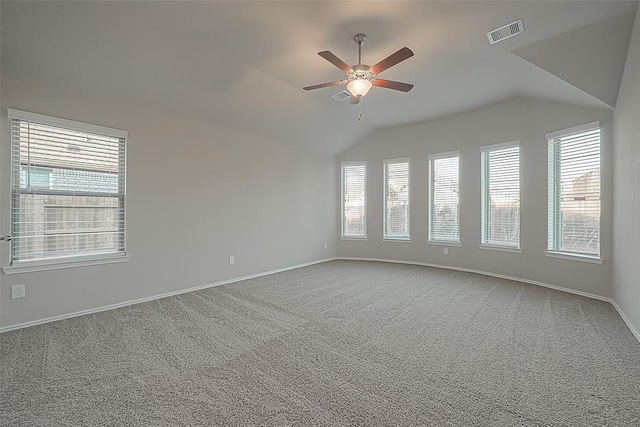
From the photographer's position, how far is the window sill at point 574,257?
13.5 feet

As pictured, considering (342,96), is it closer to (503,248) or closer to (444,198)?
(444,198)

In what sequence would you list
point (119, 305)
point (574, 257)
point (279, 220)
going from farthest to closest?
point (279, 220) < point (574, 257) < point (119, 305)

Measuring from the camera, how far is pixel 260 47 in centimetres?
340

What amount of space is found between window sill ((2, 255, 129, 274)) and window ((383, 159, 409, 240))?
510 cm

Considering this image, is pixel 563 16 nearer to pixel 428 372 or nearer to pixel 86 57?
pixel 428 372

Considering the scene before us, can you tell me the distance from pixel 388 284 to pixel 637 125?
3.45 m

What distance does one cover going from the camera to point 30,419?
181 centimetres

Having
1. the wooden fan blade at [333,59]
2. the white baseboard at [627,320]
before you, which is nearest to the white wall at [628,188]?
the white baseboard at [627,320]

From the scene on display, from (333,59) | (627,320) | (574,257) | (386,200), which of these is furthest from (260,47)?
(574,257)

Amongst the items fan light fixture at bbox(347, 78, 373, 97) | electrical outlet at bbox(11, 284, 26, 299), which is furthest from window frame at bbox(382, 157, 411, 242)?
electrical outlet at bbox(11, 284, 26, 299)

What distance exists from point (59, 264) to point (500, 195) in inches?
257

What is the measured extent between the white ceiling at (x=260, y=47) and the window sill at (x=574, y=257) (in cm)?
205

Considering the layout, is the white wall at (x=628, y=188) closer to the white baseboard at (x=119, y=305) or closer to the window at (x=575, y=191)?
the window at (x=575, y=191)

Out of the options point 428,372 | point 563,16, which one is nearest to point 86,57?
point 428,372
